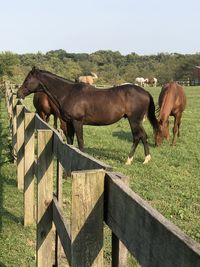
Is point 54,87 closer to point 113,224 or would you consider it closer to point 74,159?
point 74,159

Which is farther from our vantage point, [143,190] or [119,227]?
[143,190]

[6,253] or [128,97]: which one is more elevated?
[128,97]

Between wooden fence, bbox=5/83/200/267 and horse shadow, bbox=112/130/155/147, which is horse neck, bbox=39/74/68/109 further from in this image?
wooden fence, bbox=5/83/200/267

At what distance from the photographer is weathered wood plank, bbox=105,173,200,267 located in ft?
4.06

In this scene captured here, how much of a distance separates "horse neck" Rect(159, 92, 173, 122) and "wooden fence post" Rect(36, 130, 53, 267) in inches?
328

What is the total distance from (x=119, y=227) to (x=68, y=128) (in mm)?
7879

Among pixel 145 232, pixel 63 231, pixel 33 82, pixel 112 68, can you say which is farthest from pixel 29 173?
pixel 112 68

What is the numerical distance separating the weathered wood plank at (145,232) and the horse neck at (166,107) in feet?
33.3

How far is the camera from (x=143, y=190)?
293 inches

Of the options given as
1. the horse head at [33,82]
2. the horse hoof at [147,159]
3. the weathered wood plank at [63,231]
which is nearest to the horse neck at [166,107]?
the horse hoof at [147,159]

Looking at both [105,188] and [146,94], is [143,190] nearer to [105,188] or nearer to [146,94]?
[146,94]

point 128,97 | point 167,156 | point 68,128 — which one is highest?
point 128,97

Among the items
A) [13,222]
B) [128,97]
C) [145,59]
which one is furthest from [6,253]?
[145,59]

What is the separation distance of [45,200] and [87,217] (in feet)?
5.70
